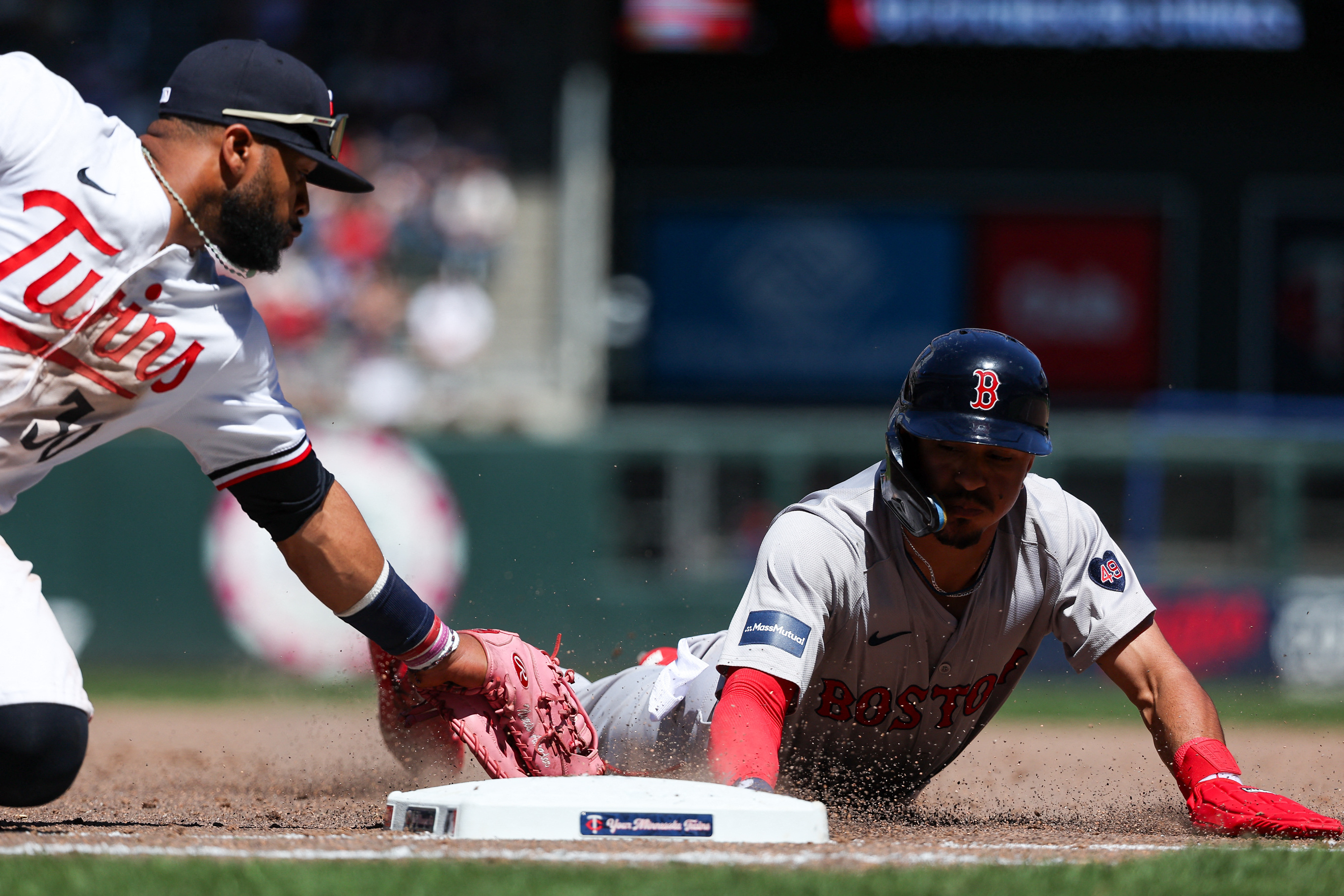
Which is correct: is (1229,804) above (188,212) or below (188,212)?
below

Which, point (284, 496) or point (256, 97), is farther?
point (284, 496)

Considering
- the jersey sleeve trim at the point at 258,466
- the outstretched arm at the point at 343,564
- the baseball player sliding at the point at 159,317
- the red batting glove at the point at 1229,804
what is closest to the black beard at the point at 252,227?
the baseball player sliding at the point at 159,317

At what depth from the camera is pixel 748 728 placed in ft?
11.1

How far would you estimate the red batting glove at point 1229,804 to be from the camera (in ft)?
11.3

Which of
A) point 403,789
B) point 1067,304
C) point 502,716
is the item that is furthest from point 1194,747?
point 1067,304

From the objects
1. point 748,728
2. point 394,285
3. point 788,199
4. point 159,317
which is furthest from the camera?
point 788,199

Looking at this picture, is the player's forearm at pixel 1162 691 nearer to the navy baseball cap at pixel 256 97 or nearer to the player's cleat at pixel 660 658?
the player's cleat at pixel 660 658

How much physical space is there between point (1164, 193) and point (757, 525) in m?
6.60

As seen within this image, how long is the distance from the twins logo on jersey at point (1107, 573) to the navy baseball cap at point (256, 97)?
208 centimetres

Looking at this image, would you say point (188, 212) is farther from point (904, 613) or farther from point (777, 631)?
point (904, 613)

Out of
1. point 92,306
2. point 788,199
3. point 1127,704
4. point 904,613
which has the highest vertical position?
point 788,199

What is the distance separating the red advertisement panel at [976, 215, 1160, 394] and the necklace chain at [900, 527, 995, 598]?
10.5 m

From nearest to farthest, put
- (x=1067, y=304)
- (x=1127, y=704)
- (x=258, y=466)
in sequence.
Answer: (x=258, y=466)
(x=1127, y=704)
(x=1067, y=304)

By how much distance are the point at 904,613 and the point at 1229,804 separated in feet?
2.81
